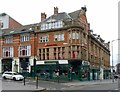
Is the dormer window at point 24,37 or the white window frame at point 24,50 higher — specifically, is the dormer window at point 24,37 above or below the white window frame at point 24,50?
above

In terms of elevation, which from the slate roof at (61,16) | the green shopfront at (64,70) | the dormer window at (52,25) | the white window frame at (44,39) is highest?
the slate roof at (61,16)

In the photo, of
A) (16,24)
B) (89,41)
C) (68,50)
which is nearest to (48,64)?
(68,50)

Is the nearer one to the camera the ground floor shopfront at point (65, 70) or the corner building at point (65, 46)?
the ground floor shopfront at point (65, 70)

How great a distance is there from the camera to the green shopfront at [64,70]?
56.1 metres

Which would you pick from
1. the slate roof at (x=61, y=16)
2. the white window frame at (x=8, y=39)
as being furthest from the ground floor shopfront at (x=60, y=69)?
the slate roof at (x=61, y=16)

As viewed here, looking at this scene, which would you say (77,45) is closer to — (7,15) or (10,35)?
(10,35)

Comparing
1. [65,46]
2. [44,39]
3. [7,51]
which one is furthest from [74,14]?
[7,51]

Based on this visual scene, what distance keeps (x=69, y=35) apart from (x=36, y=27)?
936 cm

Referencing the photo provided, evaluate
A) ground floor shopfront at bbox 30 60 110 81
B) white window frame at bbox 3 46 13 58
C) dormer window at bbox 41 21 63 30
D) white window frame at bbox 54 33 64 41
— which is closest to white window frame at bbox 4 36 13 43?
white window frame at bbox 3 46 13 58

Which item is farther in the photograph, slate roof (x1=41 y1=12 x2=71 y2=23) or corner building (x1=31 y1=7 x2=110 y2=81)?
slate roof (x1=41 y1=12 x2=71 y2=23)

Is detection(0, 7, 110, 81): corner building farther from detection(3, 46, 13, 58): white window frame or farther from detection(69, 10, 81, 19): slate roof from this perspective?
detection(3, 46, 13, 58): white window frame

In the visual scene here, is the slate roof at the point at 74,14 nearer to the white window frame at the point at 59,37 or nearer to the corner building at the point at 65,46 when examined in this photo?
the corner building at the point at 65,46

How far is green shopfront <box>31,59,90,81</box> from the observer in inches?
2207

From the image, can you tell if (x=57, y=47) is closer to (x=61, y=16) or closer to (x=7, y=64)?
(x=61, y=16)
